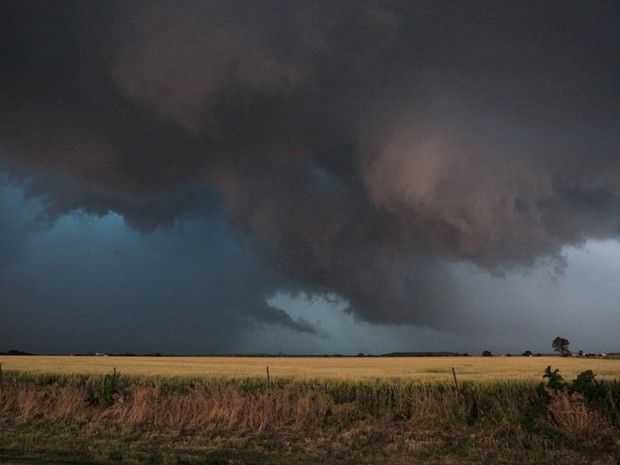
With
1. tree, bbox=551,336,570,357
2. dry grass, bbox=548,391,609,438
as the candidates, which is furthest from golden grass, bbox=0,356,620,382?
tree, bbox=551,336,570,357

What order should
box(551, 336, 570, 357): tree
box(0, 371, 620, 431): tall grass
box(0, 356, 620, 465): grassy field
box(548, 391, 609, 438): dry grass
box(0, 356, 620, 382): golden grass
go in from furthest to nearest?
box(551, 336, 570, 357): tree
box(0, 356, 620, 382): golden grass
box(0, 371, 620, 431): tall grass
box(548, 391, 609, 438): dry grass
box(0, 356, 620, 465): grassy field

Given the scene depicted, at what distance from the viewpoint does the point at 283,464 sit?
40.3ft

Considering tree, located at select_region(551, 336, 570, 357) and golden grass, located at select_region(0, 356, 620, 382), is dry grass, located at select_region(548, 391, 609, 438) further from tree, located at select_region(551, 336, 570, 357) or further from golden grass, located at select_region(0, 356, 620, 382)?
tree, located at select_region(551, 336, 570, 357)

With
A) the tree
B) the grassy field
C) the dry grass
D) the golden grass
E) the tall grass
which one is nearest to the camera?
the grassy field

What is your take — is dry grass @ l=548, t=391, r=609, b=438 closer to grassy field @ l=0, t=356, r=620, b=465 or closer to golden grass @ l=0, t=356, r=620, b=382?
grassy field @ l=0, t=356, r=620, b=465

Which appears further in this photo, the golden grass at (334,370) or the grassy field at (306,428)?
the golden grass at (334,370)

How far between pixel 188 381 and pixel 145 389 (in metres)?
14.9

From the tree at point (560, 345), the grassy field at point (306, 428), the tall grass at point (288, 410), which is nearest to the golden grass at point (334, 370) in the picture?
the tall grass at point (288, 410)

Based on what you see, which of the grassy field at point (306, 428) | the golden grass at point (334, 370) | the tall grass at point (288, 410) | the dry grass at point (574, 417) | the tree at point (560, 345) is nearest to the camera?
the grassy field at point (306, 428)

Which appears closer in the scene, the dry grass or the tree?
the dry grass

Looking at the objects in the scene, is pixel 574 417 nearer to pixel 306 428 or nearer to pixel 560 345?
pixel 306 428

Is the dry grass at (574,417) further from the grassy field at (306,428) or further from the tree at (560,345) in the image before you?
the tree at (560,345)

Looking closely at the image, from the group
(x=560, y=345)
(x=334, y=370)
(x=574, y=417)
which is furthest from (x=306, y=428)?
(x=560, y=345)

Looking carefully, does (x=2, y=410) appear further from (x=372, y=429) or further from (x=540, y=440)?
(x=540, y=440)
